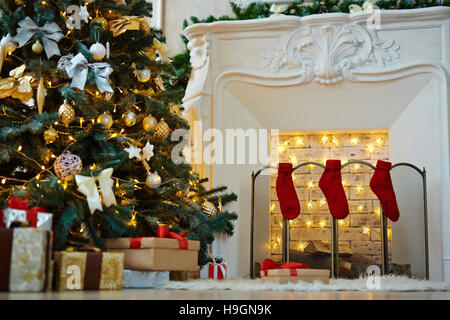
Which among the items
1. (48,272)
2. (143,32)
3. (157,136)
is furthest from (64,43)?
(48,272)

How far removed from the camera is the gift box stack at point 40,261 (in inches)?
74.0

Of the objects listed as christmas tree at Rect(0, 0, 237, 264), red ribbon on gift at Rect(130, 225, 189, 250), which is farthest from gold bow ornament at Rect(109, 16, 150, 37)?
red ribbon on gift at Rect(130, 225, 189, 250)

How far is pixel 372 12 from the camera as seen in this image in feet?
13.4

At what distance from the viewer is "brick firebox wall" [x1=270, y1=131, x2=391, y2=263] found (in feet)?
13.0

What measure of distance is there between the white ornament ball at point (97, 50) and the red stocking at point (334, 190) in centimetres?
172

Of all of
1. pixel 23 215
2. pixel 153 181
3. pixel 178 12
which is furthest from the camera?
pixel 178 12

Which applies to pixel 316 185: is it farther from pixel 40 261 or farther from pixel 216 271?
pixel 40 261

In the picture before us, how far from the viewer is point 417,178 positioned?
3.92 m

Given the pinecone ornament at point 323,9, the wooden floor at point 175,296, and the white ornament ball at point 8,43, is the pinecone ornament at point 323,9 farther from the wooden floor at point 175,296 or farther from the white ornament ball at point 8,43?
the wooden floor at point 175,296

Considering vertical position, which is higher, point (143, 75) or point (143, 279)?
point (143, 75)

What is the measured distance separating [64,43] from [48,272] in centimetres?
126

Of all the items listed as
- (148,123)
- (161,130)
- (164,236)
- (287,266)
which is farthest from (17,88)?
(287,266)

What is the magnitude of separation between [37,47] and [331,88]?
2.21m
